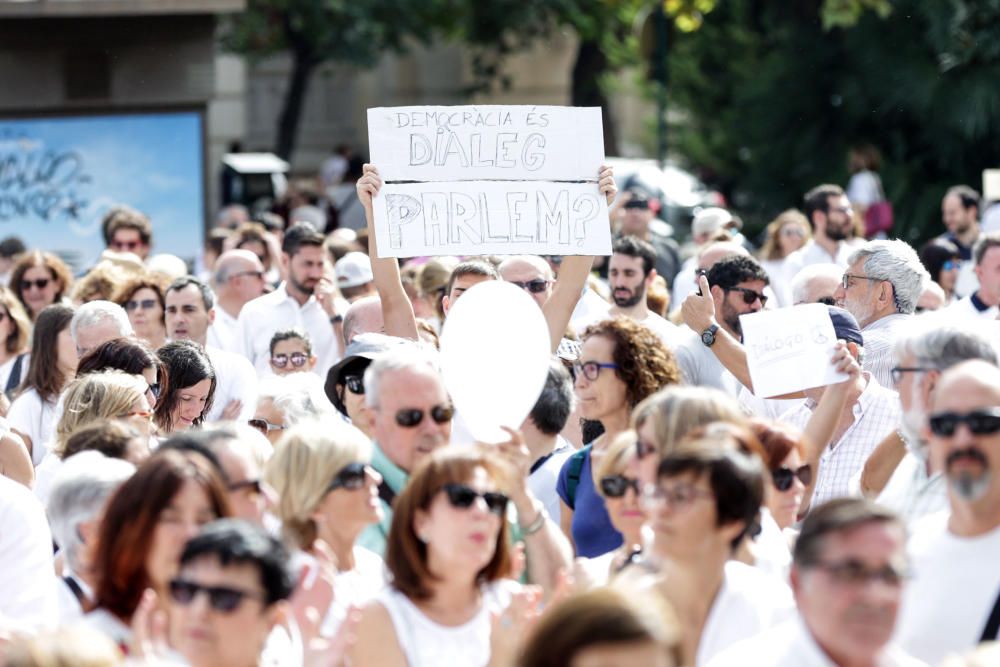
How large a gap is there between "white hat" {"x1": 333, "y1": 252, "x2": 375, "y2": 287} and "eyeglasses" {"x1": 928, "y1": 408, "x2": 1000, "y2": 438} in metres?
5.81

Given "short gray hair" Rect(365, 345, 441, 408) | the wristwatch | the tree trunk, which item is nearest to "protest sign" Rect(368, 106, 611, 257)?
the wristwatch

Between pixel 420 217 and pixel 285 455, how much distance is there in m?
2.55

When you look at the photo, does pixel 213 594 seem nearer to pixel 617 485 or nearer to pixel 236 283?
pixel 617 485

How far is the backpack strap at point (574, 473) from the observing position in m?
5.89

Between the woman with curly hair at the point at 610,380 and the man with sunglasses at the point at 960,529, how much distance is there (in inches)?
64.3

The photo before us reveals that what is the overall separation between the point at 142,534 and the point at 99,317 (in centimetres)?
365

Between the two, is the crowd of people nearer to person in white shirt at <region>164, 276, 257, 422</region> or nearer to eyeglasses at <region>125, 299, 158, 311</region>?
person in white shirt at <region>164, 276, 257, 422</region>

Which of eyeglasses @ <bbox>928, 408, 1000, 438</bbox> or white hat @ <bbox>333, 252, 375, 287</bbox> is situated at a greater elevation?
white hat @ <bbox>333, 252, 375, 287</bbox>

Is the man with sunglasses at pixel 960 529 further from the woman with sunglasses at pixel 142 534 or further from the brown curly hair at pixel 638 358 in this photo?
the brown curly hair at pixel 638 358

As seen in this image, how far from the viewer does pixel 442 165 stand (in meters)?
7.21

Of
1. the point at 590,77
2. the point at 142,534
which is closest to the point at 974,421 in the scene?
the point at 142,534

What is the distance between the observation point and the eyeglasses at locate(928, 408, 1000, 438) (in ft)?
14.3

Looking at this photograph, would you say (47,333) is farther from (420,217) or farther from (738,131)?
(738,131)

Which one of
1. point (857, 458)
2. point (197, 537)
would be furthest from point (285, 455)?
point (857, 458)
